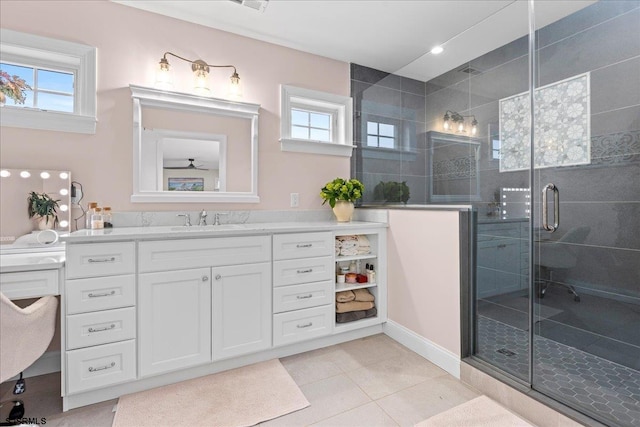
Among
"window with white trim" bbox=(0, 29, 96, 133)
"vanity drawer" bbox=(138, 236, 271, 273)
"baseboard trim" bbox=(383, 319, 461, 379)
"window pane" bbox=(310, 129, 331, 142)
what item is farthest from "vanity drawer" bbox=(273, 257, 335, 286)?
"window with white trim" bbox=(0, 29, 96, 133)

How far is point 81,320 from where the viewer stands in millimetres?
1538

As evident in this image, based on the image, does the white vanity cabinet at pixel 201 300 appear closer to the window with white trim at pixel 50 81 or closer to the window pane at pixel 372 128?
the window with white trim at pixel 50 81

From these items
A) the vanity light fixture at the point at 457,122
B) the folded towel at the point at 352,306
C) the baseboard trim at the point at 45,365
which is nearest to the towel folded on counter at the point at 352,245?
the folded towel at the point at 352,306

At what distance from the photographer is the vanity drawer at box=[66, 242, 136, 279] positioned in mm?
1522

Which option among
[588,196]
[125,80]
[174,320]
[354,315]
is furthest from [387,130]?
[174,320]

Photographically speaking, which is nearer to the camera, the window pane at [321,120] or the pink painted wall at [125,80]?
the pink painted wall at [125,80]

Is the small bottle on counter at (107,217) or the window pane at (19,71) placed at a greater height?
the window pane at (19,71)

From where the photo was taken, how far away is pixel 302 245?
2.11m

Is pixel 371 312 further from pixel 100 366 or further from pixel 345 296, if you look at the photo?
pixel 100 366

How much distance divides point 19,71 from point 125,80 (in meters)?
0.56

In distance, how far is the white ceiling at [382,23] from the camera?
212cm

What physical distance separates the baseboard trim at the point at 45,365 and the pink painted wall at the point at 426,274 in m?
2.25

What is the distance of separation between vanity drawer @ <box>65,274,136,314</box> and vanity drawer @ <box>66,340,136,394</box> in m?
0.21

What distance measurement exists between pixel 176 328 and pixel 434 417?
1440 millimetres
